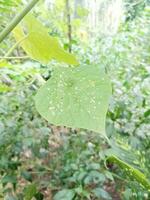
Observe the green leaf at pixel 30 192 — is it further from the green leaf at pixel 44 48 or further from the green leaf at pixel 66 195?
the green leaf at pixel 44 48

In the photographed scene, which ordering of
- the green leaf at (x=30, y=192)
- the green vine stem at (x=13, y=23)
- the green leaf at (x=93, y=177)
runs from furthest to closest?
the green leaf at (x=93, y=177) < the green leaf at (x=30, y=192) < the green vine stem at (x=13, y=23)

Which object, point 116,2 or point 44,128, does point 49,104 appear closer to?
point 44,128

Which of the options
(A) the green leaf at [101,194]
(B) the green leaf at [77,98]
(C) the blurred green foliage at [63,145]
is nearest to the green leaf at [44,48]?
(B) the green leaf at [77,98]

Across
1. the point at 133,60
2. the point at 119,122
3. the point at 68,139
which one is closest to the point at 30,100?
the point at 68,139

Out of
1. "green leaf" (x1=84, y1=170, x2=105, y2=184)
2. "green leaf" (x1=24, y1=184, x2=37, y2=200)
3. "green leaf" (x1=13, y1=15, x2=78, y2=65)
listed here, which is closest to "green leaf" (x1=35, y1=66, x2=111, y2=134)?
"green leaf" (x1=13, y1=15, x2=78, y2=65)

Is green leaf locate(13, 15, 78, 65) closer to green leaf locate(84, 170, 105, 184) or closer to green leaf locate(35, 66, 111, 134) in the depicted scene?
green leaf locate(35, 66, 111, 134)

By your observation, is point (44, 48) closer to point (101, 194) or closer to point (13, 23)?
point (13, 23)

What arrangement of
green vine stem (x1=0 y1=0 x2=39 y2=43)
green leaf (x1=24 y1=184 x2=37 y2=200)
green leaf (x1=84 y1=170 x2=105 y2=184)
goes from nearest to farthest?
green vine stem (x1=0 y1=0 x2=39 y2=43) → green leaf (x1=24 y1=184 x2=37 y2=200) → green leaf (x1=84 y1=170 x2=105 y2=184)

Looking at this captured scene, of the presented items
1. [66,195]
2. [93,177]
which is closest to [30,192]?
[66,195]
